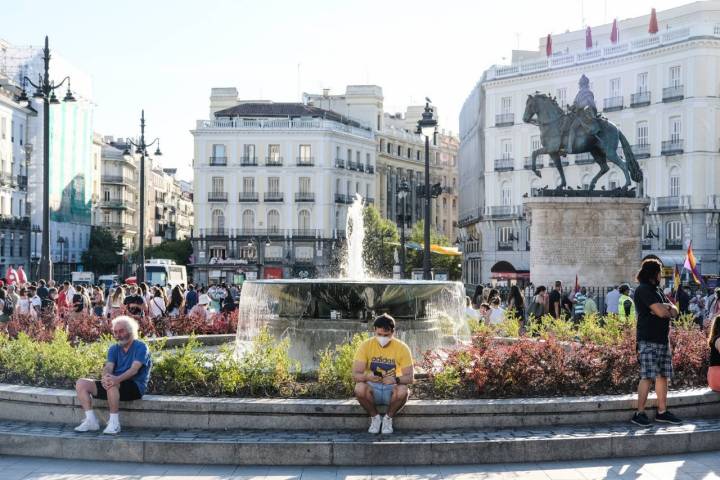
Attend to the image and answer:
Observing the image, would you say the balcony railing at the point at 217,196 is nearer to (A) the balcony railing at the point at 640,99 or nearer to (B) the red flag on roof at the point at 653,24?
(A) the balcony railing at the point at 640,99

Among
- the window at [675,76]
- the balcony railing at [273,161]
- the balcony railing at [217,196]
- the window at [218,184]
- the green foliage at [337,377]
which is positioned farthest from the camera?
the window at [218,184]

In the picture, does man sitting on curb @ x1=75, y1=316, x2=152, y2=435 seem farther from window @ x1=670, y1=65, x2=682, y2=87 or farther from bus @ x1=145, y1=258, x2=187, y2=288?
window @ x1=670, y1=65, x2=682, y2=87

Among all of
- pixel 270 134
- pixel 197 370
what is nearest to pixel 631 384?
pixel 197 370

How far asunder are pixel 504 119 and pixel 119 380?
61.1 metres

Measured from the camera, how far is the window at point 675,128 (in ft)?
198

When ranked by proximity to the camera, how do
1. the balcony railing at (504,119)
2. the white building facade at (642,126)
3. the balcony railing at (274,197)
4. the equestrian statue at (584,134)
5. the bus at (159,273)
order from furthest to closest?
1. the balcony railing at (274,197)
2. the balcony railing at (504,119)
3. the white building facade at (642,126)
4. the bus at (159,273)
5. the equestrian statue at (584,134)

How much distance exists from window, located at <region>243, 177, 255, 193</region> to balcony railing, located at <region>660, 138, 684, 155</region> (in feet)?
123

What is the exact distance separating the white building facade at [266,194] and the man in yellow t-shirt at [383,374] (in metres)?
76.9

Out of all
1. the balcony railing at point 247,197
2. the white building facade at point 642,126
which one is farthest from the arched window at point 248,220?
the white building facade at point 642,126

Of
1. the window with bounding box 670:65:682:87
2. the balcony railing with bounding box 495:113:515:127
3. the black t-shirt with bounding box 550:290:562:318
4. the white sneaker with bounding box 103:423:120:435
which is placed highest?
the window with bounding box 670:65:682:87

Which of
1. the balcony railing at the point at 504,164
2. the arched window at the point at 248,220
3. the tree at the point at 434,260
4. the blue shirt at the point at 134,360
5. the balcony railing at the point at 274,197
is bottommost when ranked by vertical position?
the blue shirt at the point at 134,360

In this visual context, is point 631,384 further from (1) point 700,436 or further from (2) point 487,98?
(2) point 487,98

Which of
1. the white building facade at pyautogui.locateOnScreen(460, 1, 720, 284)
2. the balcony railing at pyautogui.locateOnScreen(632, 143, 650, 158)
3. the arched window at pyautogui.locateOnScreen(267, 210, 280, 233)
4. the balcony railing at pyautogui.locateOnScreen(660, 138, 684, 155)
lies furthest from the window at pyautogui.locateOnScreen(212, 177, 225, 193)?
the balcony railing at pyautogui.locateOnScreen(660, 138, 684, 155)

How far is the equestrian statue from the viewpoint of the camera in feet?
89.8
